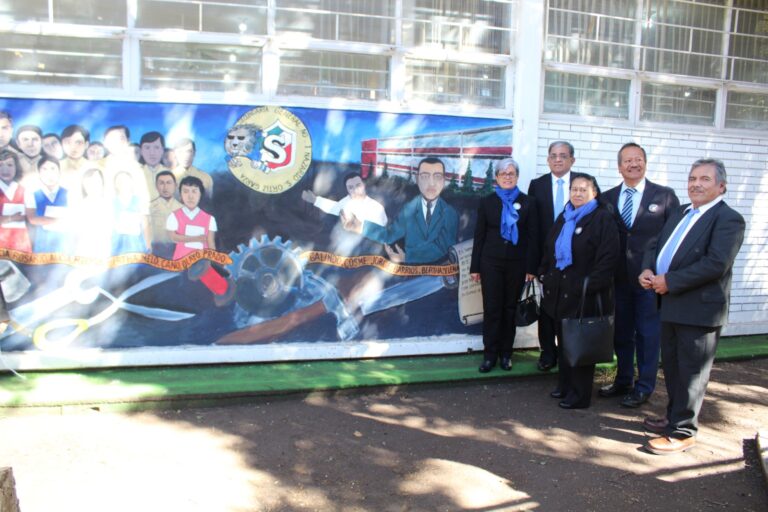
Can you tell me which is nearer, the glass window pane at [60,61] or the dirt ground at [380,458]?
the dirt ground at [380,458]

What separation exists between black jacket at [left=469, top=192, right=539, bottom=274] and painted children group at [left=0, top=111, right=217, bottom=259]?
2244 millimetres

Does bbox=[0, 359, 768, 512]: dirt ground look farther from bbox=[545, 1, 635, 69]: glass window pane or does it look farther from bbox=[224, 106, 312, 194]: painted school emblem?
bbox=[545, 1, 635, 69]: glass window pane

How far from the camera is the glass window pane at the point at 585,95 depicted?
22.0 feet

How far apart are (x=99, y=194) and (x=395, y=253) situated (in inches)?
98.6

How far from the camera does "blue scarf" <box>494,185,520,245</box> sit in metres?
5.61

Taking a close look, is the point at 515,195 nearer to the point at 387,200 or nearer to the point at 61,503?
the point at 387,200

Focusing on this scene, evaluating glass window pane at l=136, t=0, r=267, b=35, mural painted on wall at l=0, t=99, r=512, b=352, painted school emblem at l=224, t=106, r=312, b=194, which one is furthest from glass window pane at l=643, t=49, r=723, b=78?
glass window pane at l=136, t=0, r=267, b=35

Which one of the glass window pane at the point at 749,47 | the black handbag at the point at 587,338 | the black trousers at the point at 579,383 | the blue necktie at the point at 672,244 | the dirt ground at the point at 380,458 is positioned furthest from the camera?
the glass window pane at the point at 749,47

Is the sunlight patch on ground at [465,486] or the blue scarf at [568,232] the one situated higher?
the blue scarf at [568,232]

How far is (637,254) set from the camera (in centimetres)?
523

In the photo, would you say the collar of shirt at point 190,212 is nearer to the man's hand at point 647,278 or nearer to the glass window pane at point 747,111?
the man's hand at point 647,278

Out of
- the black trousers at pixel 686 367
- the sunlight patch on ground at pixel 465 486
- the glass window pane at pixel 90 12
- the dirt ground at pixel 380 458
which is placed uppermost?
the glass window pane at pixel 90 12

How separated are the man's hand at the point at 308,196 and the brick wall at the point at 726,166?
2210mm

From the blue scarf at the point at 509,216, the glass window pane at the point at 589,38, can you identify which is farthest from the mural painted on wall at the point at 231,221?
the glass window pane at the point at 589,38
